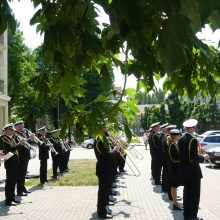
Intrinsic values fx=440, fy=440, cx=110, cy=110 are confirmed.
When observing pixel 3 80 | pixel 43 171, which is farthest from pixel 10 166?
pixel 3 80

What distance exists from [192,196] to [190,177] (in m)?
0.33

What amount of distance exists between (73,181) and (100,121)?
11503 mm

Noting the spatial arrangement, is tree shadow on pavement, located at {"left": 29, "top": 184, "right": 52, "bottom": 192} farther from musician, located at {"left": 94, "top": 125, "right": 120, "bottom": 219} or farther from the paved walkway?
musician, located at {"left": 94, "top": 125, "right": 120, "bottom": 219}

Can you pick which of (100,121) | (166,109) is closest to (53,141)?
(100,121)

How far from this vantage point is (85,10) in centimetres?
277

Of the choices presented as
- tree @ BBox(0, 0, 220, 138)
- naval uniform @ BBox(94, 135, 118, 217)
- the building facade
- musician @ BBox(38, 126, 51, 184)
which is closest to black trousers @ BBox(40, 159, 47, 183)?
musician @ BBox(38, 126, 51, 184)

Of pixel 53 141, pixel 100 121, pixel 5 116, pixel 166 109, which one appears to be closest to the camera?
pixel 100 121

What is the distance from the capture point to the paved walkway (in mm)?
8797

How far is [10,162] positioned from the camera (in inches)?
402

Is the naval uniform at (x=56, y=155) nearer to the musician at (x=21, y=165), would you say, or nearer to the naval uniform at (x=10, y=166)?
the musician at (x=21, y=165)

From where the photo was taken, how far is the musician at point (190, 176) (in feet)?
25.2

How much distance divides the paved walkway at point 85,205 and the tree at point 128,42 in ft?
17.6

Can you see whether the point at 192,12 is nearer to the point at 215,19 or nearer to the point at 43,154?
the point at 215,19

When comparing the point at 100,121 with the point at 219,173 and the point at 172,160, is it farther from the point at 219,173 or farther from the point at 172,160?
the point at 219,173
